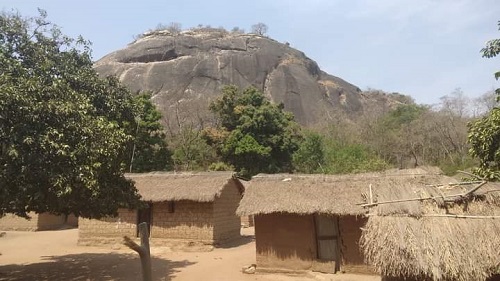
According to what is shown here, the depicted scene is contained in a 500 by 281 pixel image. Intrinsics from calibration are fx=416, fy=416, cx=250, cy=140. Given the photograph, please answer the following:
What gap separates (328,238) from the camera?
12.8 meters

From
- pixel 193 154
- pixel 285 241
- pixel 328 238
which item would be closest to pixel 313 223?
pixel 328 238

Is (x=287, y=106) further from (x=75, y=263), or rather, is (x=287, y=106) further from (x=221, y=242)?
(x=75, y=263)

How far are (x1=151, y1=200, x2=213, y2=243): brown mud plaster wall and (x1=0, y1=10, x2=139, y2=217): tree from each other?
512cm

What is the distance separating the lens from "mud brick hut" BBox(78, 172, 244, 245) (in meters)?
18.0

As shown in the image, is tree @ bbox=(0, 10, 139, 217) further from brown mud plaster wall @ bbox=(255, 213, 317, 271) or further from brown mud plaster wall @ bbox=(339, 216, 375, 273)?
brown mud plaster wall @ bbox=(339, 216, 375, 273)

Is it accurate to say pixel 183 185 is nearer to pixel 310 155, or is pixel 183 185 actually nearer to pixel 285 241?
pixel 285 241

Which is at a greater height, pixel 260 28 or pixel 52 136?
pixel 260 28

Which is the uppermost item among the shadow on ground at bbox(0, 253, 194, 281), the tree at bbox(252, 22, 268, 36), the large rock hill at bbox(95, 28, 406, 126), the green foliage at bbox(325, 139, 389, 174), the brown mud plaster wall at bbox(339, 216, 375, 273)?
the tree at bbox(252, 22, 268, 36)

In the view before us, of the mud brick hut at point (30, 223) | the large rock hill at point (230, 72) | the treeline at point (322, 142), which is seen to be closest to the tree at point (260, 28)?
the large rock hill at point (230, 72)

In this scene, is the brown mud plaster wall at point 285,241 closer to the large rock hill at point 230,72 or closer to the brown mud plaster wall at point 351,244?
the brown mud plaster wall at point 351,244

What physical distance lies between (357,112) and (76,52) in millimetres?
51214

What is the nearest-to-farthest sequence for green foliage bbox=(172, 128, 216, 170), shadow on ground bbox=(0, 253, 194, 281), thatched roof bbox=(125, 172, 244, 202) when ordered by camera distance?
1. shadow on ground bbox=(0, 253, 194, 281)
2. thatched roof bbox=(125, 172, 244, 202)
3. green foliage bbox=(172, 128, 216, 170)

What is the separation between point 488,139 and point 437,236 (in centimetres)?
600

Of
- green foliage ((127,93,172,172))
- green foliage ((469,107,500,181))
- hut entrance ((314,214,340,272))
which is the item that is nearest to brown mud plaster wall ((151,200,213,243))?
hut entrance ((314,214,340,272))
